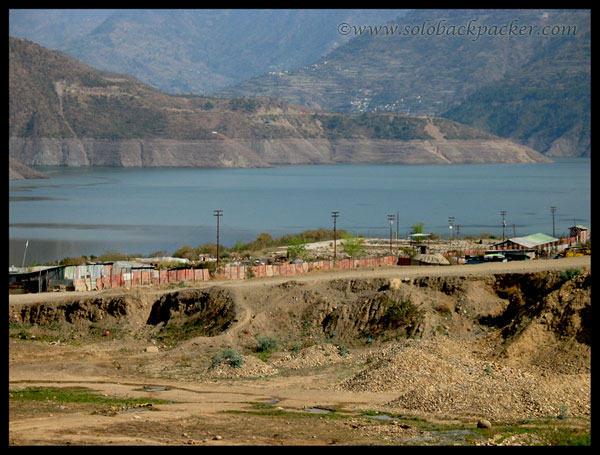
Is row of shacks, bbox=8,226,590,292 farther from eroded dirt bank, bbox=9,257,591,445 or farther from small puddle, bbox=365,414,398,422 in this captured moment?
small puddle, bbox=365,414,398,422

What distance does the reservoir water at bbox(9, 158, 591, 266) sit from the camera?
8181cm

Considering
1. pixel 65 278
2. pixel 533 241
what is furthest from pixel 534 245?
pixel 65 278

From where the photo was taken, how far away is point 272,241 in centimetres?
7150

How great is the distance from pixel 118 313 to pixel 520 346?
16514 millimetres

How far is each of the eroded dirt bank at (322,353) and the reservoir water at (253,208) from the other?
33.1m

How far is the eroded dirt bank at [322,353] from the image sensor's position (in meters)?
16.6


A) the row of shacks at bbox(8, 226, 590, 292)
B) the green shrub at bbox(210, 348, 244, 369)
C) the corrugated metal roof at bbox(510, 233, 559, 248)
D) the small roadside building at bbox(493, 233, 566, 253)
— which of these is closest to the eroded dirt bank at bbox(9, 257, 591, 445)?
the green shrub at bbox(210, 348, 244, 369)

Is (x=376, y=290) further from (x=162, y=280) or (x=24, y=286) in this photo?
(x=24, y=286)

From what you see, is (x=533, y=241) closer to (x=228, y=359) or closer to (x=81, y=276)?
(x=81, y=276)

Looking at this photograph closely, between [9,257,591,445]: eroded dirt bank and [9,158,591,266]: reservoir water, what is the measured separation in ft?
109

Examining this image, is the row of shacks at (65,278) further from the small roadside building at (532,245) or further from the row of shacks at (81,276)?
the small roadside building at (532,245)

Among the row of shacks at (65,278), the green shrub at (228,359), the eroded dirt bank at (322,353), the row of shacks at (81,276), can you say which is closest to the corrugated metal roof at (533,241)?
the row of shacks at (81,276)

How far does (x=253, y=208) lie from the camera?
11662 cm
